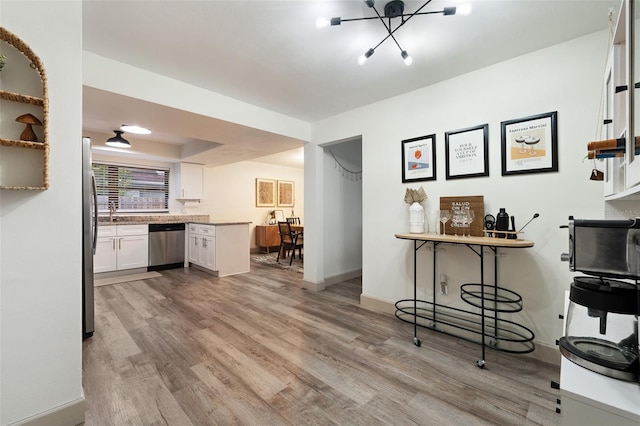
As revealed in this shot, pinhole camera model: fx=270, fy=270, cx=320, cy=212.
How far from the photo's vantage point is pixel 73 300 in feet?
4.93

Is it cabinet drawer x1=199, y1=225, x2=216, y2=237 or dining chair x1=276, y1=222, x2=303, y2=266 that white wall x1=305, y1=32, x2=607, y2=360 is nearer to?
dining chair x1=276, y1=222, x2=303, y2=266

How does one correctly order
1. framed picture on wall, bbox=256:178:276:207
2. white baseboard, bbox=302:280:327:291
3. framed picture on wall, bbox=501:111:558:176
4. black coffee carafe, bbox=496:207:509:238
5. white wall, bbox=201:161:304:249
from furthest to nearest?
framed picture on wall, bbox=256:178:276:207
white wall, bbox=201:161:304:249
white baseboard, bbox=302:280:327:291
black coffee carafe, bbox=496:207:509:238
framed picture on wall, bbox=501:111:558:176

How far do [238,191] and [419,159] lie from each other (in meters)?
5.36

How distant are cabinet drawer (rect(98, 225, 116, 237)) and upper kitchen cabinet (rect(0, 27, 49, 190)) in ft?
12.4

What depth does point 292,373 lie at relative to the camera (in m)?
1.94

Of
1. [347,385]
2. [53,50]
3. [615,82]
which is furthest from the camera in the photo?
[347,385]

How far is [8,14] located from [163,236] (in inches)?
173

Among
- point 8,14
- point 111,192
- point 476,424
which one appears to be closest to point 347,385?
point 476,424

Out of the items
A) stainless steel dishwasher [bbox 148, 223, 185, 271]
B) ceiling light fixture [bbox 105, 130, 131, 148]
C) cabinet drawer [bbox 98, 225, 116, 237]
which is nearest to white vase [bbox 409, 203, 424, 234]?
ceiling light fixture [bbox 105, 130, 131, 148]

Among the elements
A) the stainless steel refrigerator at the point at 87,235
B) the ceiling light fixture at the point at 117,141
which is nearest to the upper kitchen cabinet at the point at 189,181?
the ceiling light fixture at the point at 117,141

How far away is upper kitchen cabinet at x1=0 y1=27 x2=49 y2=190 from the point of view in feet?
4.48

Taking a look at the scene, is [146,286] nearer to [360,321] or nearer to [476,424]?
[360,321]

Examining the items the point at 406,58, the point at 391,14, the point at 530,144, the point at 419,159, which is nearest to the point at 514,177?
the point at 530,144

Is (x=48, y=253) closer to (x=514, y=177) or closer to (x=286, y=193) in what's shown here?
(x=514, y=177)
